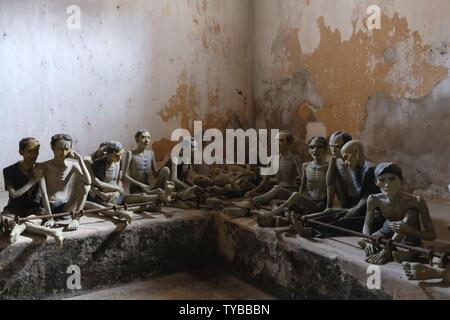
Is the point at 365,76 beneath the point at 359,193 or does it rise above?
above

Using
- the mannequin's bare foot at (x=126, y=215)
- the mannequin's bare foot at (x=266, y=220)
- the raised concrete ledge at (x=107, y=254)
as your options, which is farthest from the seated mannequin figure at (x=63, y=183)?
the mannequin's bare foot at (x=266, y=220)

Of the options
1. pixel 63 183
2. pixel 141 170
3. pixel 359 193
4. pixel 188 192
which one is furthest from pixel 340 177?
pixel 63 183

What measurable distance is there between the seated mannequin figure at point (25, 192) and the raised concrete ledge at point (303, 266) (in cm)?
172

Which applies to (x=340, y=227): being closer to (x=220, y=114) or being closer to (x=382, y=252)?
(x=382, y=252)

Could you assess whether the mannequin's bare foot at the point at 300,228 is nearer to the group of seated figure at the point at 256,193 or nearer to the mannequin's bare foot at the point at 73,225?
the group of seated figure at the point at 256,193

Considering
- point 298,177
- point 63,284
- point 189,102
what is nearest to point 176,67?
point 189,102

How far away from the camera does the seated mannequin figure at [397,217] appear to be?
11.0 ft

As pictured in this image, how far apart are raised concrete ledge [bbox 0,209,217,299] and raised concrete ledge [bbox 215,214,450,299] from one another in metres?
0.32

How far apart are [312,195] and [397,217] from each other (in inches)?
44.3

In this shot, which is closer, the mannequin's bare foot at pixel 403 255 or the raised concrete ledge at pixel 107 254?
the mannequin's bare foot at pixel 403 255

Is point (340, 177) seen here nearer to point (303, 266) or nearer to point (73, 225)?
point (303, 266)

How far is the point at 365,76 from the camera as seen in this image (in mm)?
5957

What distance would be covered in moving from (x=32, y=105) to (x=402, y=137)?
4685 mm

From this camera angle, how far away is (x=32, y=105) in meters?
5.86
